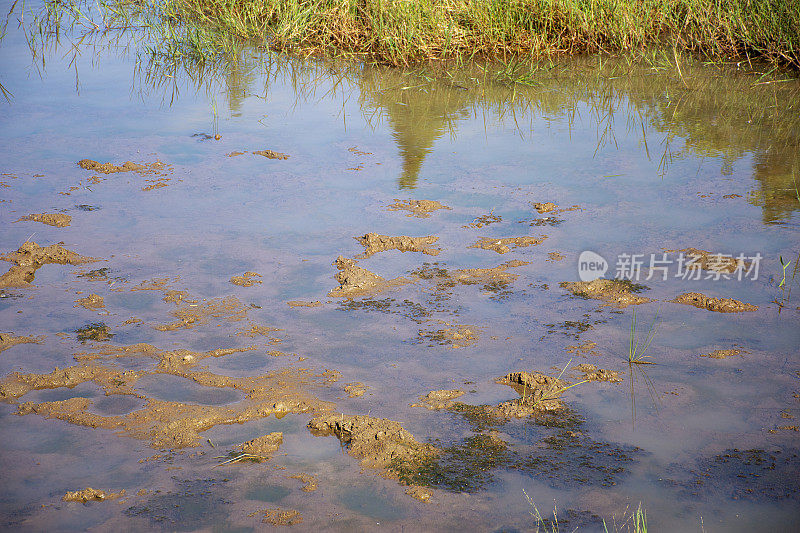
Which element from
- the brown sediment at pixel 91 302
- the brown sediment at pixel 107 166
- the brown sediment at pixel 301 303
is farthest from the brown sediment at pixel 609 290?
the brown sediment at pixel 107 166

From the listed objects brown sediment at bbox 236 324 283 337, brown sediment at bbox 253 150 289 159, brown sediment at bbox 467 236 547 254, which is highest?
brown sediment at bbox 253 150 289 159

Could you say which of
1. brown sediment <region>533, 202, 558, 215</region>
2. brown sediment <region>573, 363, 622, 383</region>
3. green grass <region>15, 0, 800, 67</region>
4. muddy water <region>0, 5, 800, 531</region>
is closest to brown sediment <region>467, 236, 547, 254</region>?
muddy water <region>0, 5, 800, 531</region>

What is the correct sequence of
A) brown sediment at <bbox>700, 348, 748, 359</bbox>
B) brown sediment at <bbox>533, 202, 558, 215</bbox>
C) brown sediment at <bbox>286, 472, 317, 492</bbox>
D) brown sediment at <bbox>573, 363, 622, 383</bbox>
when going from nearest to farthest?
brown sediment at <bbox>286, 472, 317, 492</bbox>, brown sediment at <bbox>573, 363, 622, 383</bbox>, brown sediment at <bbox>700, 348, 748, 359</bbox>, brown sediment at <bbox>533, 202, 558, 215</bbox>

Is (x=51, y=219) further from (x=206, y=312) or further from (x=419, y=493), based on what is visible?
(x=419, y=493)

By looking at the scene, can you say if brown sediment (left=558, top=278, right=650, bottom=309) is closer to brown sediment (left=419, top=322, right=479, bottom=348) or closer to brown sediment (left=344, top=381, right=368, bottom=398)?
brown sediment (left=419, top=322, right=479, bottom=348)

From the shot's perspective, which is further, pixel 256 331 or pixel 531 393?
pixel 256 331

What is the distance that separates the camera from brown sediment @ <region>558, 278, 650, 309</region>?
305 centimetres

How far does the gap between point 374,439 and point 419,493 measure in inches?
10.6

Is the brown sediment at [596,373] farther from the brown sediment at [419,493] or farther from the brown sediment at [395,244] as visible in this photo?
the brown sediment at [395,244]

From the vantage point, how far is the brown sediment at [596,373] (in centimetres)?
256

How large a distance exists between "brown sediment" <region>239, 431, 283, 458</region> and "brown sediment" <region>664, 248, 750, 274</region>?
6.72 feet

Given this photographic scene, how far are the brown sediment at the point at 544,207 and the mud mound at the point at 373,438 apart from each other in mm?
1900

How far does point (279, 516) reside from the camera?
1.96 meters

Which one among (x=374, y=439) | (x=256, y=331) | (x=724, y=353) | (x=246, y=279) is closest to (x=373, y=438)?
(x=374, y=439)
